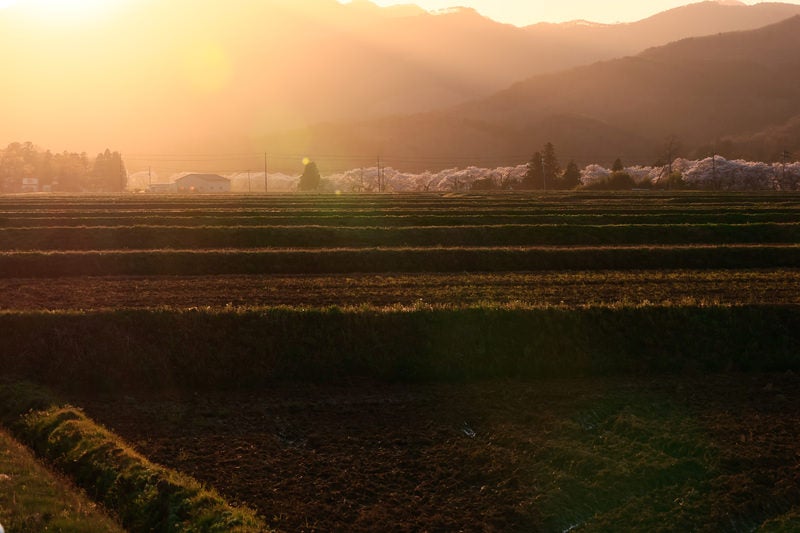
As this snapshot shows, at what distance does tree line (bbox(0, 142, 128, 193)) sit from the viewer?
146 m

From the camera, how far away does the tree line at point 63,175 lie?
479 ft

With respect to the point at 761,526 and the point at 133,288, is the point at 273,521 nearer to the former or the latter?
the point at 761,526

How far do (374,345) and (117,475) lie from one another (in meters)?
8.36

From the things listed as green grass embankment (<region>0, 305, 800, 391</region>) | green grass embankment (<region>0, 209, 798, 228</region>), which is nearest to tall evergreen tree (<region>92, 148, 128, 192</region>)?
green grass embankment (<region>0, 209, 798, 228</region>)

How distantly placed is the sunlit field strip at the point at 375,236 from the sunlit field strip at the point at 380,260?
213 inches

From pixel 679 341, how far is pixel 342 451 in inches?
436

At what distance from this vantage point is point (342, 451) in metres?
13.8

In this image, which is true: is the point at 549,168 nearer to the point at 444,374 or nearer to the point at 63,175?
the point at 444,374

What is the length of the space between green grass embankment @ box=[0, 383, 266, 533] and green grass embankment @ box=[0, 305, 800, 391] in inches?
111

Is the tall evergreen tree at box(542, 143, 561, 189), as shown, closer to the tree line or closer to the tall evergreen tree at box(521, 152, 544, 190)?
the tall evergreen tree at box(521, 152, 544, 190)

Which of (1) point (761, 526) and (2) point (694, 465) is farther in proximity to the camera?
(2) point (694, 465)

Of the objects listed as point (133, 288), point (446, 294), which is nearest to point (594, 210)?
point (446, 294)

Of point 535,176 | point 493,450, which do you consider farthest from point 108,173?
point 493,450

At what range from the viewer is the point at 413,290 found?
24547 millimetres
